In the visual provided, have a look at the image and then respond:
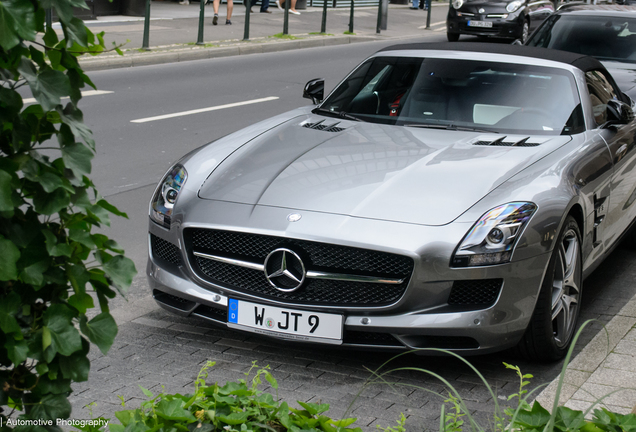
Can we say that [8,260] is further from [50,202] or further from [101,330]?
[101,330]

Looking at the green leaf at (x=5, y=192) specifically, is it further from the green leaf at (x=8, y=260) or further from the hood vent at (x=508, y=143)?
the hood vent at (x=508, y=143)

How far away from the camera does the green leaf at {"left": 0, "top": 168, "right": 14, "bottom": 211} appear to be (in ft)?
4.94

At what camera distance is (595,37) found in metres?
9.64

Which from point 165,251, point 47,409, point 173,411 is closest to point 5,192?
point 47,409

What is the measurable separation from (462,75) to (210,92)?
7.81 meters

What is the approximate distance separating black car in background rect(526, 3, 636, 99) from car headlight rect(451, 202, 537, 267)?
6.14 m

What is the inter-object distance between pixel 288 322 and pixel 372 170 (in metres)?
0.89

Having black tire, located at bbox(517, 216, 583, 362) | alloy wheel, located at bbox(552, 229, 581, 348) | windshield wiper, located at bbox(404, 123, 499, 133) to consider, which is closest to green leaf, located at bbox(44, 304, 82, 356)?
black tire, located at bbox(517, 216, 583, 362)

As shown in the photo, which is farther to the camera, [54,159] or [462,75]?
[462,75]

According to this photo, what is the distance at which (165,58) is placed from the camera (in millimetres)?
15609

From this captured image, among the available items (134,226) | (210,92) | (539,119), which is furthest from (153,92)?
(539,119)

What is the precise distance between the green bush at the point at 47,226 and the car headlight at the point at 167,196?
7.78 ft

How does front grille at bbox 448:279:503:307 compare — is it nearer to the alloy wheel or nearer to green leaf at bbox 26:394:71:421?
the alloy wheel

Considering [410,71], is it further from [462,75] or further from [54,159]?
[54,159]
